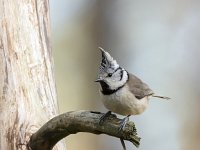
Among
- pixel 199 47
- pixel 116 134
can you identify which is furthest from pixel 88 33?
pixel 116 134

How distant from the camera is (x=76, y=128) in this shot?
7.34 feet

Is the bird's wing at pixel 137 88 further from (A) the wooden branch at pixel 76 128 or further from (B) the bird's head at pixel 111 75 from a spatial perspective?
(A) the wooden branch at pixel 76 128

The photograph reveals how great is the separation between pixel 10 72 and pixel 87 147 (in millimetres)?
3264

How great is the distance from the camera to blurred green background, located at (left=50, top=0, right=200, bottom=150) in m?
5.52

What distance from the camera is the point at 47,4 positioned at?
9.03ft

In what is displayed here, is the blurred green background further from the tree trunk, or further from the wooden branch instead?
the wooden branch

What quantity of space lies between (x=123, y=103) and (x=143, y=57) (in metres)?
3.32

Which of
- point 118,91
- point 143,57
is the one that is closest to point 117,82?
point 118,91

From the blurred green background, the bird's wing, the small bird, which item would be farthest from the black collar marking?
the blurred green background

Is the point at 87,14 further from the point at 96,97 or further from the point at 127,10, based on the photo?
the point at 96,97

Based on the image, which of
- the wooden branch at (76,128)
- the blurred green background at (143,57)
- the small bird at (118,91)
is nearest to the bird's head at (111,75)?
the small bird at (118,91)

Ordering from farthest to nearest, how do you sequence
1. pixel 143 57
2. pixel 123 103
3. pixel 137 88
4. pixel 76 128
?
pixel 143 57 → pixel 137 88 → pixel 123 103 → pixel 76 128

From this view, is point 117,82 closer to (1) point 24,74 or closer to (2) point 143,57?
(1) point 24,74

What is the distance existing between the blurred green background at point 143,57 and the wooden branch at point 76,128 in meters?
3.03
